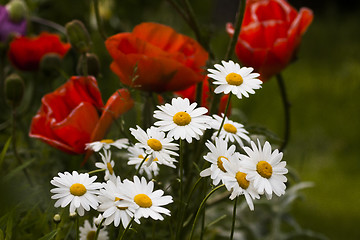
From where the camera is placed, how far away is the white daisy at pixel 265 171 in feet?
1.06

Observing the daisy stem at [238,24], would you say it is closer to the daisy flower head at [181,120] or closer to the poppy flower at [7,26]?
the daisy flower head at [181,120]

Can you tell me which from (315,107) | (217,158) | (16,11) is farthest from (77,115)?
(315,107)

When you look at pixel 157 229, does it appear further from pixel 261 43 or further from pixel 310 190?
pixel 310 190

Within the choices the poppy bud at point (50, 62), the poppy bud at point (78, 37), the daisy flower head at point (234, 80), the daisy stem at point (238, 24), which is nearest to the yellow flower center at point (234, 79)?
the daisy flower head at point (234, 80)

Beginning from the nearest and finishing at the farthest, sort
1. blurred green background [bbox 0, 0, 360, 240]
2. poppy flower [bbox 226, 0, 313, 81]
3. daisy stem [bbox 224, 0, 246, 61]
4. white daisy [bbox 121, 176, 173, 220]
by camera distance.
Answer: white daisy [bbox 121, 176, 173, 220] → daisy stem [bbox 224, 0, 246, 61] → poppy flower [bbox 226, 0, 313, 81] → blurred green background [bbox 0, 0, 360, 240]

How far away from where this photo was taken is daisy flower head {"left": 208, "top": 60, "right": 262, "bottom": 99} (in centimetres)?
36

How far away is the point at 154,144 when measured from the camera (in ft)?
1.16

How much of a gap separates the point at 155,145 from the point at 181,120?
3 centimetres

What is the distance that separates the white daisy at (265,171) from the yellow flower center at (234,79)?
5 cm

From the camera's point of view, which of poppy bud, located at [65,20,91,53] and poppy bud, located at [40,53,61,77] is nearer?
poppy bud, located at [65,20,91,53]

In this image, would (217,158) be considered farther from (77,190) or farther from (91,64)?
(91,64)

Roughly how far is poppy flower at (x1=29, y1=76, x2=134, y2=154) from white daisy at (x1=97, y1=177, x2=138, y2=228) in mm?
141

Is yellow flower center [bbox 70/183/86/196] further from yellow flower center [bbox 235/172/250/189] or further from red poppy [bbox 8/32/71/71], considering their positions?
red poppy [bbox 8/32/71/71]

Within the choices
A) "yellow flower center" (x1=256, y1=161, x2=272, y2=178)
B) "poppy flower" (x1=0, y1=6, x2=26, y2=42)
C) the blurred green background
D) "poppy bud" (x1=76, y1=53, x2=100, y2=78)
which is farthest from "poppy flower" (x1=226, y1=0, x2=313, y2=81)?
"poppy flower" (x1=0, y1=6, x2=26, y2=42)
